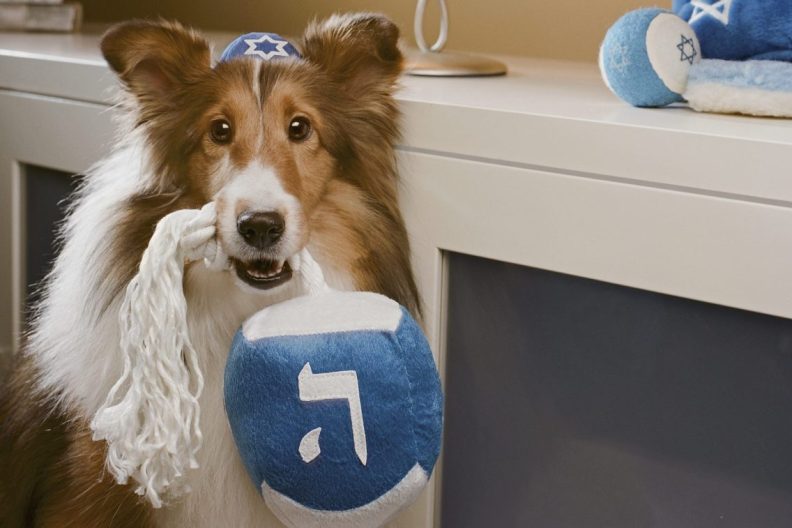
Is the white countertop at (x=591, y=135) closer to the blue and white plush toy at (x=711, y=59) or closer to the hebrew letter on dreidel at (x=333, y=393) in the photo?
the blue and white plush toy at (x=711, y=59)

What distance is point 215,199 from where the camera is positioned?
98cm

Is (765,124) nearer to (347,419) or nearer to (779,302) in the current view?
(779,302)

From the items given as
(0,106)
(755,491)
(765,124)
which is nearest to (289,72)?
(765,124)

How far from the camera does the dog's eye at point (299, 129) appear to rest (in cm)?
101

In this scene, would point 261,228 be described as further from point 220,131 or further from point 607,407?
point 607,407

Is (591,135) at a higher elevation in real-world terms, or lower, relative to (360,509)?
A: higher

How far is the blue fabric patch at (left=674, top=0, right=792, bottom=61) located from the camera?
1076 millimetres

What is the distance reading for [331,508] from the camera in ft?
2.94

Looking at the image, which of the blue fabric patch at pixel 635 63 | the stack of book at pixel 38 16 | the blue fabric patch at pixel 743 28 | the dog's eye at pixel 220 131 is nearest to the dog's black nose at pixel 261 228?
the dog's eye at pixel 220 131

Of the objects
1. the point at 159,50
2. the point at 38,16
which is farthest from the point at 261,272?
the point at 38,16

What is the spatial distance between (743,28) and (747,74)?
6cm

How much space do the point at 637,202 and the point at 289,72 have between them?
14.1 inches

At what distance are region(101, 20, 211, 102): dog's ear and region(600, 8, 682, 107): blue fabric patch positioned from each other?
1.39 feet

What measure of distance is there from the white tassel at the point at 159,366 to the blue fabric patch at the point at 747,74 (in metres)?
0.53
